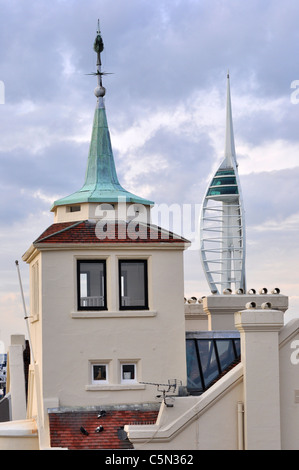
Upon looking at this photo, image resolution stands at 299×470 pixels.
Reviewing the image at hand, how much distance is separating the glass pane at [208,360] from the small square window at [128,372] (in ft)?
8.35

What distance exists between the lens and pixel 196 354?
103 feet

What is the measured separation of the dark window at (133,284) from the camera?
1208 inches

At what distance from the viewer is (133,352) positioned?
98.9ft

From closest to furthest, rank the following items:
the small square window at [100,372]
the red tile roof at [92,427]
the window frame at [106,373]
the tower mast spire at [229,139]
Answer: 1. the red tile roof at [92,427]
2. the window frame at [106,373]
3. the small square window at [100,372]
4. the tower mast spire at [229,139]

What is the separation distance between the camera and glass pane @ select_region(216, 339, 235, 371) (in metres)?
31.6

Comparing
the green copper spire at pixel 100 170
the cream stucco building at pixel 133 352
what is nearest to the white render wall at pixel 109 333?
the cream stucco building at pixel 133 352

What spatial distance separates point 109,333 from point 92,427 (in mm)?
3119

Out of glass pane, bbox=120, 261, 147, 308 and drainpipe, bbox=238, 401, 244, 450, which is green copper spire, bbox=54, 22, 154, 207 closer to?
glass pane, bbox=120, 261, 147, 308

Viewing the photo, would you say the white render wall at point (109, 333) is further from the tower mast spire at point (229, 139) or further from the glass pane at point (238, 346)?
the tower mast spire at point (229, 139)

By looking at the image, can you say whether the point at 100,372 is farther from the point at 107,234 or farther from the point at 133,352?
the point at 107,234

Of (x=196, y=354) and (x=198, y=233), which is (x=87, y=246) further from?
(x=198, y=233)
